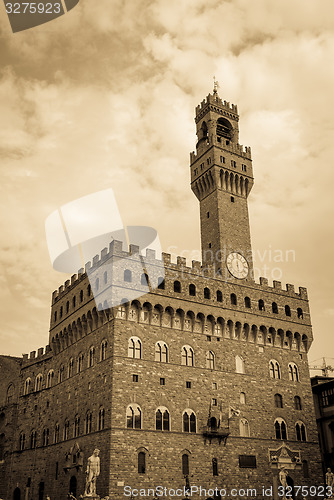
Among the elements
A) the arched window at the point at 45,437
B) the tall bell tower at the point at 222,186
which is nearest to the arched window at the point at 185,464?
the arched window at the point at 45,437

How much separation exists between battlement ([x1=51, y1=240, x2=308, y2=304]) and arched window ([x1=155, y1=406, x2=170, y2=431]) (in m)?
11.8

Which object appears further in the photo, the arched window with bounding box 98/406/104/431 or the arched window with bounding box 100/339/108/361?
the arched window with bounding box 100/339/108/361

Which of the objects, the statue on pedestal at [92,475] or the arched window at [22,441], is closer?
the statue on pedestal at [92,475]

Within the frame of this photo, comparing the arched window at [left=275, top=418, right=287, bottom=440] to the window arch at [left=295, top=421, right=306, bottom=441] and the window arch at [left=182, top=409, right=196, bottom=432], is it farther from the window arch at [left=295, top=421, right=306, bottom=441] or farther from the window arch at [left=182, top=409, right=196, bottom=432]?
the window arch at [left=182, top=409, right=196, bottom=432]

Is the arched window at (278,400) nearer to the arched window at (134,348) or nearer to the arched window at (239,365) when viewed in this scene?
the arched window at (239,365)

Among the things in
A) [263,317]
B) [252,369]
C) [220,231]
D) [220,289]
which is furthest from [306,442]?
[220,231]

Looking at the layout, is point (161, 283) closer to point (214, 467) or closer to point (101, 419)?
point (101, 419)

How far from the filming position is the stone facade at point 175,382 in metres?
39.9

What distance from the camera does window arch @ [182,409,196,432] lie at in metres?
41.5

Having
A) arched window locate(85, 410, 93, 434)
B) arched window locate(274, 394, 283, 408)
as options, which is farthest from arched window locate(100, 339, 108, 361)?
arched window locate(274, 394, 283, 408)

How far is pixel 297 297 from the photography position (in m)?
53.1

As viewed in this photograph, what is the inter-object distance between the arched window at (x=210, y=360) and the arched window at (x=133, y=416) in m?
8.18

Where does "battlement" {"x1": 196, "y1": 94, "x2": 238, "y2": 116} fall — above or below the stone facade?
above

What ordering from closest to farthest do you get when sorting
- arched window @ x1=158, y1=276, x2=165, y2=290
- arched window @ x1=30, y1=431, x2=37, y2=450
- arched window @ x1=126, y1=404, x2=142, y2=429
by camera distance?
arched window @ x1=126, y1=404, x2=142, y2=429 < arched window @ x1=158, y1=276, x2=165, y2=290 < arched window @ x1=30, y1=431, x2=37, y2=450
